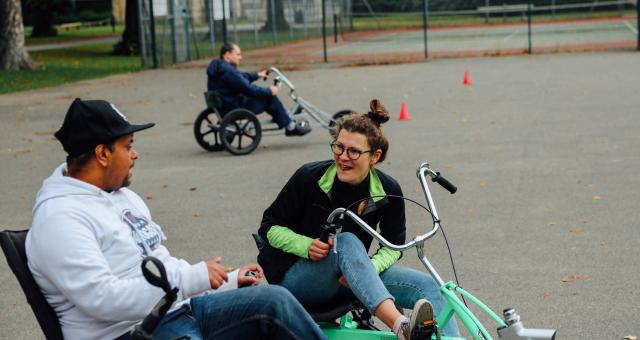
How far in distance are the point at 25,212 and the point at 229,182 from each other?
6.65 ft

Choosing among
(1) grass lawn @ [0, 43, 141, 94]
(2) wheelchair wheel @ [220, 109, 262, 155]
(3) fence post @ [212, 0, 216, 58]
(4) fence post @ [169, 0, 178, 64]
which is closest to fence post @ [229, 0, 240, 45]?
(3) fence post @ [212, 0, 216, 58]

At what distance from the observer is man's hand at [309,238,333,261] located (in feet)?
14.9

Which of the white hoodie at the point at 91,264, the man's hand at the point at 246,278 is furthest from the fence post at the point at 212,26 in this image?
the white hoodie at the point at 91,264

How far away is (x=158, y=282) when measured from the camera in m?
3.34

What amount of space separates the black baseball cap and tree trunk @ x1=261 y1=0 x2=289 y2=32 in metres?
31.8

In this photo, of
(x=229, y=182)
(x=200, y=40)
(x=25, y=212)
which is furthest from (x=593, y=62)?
(x=25, y=212)

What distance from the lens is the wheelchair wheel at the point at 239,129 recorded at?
12.1 m

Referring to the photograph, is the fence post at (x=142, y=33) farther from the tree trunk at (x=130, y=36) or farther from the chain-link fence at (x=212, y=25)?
the tree trunk at (x=130, y=36)

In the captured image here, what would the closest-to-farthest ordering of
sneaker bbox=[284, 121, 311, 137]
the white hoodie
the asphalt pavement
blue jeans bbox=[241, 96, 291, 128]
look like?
the white hoodie, the asphalt pavement, blue jeans bbox=[241, 96, 291, 128], sneaker bbox=[284, 121, 311, 137]

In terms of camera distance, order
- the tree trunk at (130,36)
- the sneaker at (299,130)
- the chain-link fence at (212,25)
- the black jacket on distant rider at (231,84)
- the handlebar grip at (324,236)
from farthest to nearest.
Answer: the tree trunk at (130,36) < the chain-link fence at (212,25) < the sneaker at (299,130) < the black jacket on distant rider at (231,84) < the handlebar grip at (324,236)

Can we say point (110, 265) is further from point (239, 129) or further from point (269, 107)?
point (269, 107)

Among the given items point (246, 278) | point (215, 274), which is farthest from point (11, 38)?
point (215, 274)

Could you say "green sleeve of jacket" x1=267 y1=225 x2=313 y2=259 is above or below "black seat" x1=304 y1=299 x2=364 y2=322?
above

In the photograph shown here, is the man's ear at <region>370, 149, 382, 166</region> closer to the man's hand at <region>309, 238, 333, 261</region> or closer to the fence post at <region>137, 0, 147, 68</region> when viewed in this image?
the man's hand at <region>309, 238, 333, 261</region>
